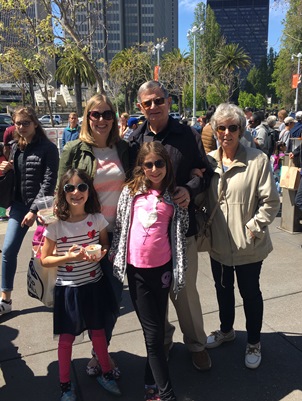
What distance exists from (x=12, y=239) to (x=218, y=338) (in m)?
2.06

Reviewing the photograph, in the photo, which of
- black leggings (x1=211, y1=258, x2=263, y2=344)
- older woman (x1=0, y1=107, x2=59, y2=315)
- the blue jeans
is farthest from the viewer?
the blue jeans

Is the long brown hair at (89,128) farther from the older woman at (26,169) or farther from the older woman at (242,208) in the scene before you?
the older woman at (26,169)

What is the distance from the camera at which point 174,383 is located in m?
2.52

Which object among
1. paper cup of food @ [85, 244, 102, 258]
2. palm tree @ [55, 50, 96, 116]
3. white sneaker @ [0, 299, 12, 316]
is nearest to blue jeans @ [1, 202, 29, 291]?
white sneaker @ [0, 299, 12, 316]

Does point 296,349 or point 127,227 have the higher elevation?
point 127,227

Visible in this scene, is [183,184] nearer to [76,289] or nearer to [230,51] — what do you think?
[76,289]

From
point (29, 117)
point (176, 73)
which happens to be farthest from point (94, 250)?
point (176, 73)

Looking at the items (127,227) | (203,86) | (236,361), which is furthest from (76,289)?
(203,86)

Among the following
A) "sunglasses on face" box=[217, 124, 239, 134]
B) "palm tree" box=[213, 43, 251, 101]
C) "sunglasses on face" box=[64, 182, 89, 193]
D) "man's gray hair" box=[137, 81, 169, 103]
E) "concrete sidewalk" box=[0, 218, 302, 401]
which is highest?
"palm tree" box=[213, 43, 251, 101]

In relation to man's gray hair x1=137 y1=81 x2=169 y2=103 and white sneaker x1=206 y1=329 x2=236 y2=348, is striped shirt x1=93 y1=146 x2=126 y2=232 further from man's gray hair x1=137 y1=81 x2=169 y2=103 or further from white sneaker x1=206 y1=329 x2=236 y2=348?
white sneaker x1=206 y1=329 x2=236 y2=348

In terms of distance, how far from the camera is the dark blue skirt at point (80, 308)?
2.29 metres

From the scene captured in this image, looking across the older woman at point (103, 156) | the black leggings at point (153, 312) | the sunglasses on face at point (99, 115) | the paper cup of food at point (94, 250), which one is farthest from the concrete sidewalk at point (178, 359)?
the sunglasses on face at point (99, 115)

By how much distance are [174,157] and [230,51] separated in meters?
56.6

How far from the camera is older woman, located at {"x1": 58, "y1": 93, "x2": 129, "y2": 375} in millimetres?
2385
